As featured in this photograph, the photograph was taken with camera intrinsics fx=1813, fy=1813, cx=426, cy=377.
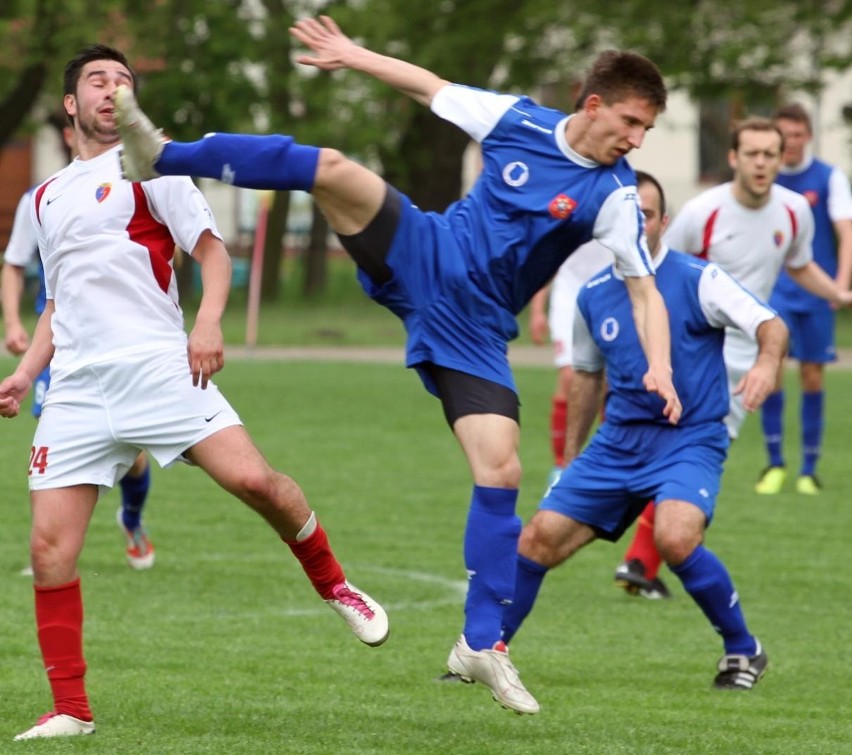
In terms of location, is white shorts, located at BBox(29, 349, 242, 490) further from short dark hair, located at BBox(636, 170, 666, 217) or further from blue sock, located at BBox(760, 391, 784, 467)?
blue sock, located at BBox(760, 391, 784, 467)

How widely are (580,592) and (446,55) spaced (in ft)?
71.4

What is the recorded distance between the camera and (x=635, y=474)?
671cm

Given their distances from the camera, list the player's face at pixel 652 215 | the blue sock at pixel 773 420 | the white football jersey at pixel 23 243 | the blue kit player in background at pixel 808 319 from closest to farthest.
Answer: the player's face at pixel 652 215
the white football jersey at pixel 23 243
the blue kit player in background at pixel 808 319
the blue sock at pixel 773 420

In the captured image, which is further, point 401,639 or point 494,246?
point 401,639

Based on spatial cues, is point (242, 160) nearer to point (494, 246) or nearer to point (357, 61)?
point (357, 61)

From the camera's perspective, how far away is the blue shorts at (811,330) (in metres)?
12.4

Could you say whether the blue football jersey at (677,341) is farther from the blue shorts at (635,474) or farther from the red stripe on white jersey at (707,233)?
the red stripe on white jersey at (707,233)

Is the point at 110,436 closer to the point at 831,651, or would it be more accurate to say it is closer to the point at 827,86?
the point at 831,651

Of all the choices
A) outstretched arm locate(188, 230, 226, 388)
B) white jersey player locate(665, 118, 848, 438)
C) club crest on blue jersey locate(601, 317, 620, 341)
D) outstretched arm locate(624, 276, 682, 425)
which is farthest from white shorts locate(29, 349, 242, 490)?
white jersey player locate(665, 118, 848, 438)

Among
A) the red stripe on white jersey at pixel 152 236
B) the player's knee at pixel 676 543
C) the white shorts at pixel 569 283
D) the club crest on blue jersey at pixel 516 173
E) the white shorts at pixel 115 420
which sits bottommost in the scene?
the white shorts at pixel 569 283

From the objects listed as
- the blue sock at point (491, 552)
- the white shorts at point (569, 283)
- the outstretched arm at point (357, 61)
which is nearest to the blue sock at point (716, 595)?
the blue sock at point (491, 552)

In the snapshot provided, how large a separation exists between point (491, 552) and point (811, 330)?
717 centimetres

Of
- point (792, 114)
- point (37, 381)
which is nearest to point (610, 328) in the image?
point (37, 381)

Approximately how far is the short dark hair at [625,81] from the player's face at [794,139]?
599 centimetres
